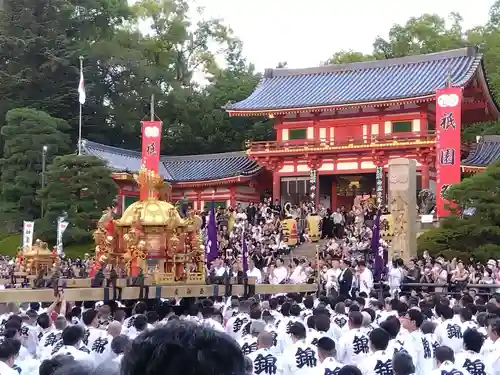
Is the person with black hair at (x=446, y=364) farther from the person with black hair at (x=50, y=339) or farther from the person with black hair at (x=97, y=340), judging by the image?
the person with black hair at (x=50, y=339)

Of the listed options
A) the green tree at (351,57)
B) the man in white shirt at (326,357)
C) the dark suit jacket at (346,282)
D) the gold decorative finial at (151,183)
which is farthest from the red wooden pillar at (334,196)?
the man in white shirt at (326,357)

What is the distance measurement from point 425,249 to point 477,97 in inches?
427

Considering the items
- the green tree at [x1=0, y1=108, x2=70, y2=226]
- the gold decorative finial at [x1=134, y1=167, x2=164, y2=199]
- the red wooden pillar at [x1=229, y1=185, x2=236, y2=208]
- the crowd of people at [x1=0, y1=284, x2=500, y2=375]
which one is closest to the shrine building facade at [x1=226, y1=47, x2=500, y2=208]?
the red wooden pillar at [x1=229, y1=185, x2=236, y2=208]

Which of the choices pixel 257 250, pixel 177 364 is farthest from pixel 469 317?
pixel 257 250

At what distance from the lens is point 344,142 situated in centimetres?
3094

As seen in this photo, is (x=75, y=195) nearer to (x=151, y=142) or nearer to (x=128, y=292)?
(x=151, y=142)

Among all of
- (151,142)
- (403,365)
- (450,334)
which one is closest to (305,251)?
(151,142)

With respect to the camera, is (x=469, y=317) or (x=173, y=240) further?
(x=173, y=240)

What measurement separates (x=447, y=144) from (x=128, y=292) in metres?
17.8

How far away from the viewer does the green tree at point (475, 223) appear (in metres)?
21.5

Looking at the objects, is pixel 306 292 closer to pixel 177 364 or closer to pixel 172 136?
pixel 177 364

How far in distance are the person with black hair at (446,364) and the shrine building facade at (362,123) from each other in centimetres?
2367

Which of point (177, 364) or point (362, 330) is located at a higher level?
point (177, 364)

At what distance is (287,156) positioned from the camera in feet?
106
